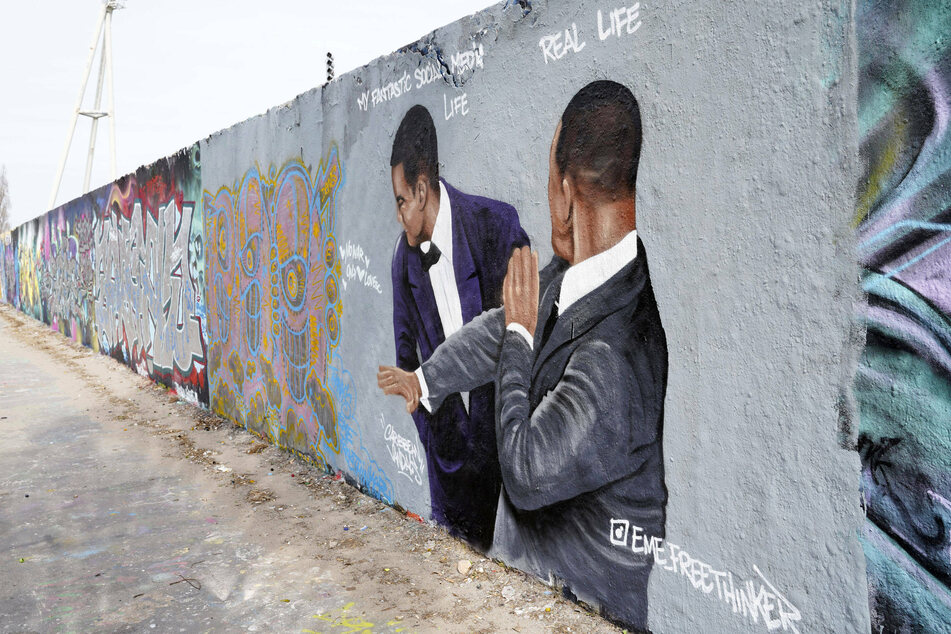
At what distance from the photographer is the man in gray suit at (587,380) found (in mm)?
2801

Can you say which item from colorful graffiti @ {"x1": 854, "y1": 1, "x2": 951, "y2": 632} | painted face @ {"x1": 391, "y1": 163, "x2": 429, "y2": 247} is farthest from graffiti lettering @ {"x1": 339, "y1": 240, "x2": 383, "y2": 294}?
colorful graffiti @ {"x1": 854, "y1": 1, "x2": 951, "y2": 632}

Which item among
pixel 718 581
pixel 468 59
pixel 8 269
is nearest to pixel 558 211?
pixel 468 59

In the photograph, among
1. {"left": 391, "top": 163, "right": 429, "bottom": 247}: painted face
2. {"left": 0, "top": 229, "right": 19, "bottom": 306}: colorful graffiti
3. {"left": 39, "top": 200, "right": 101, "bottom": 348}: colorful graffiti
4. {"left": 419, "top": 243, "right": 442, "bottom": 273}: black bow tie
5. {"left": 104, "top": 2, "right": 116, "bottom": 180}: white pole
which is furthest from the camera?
{"left": 104, "top": 2, "right": 116, "bottom": 180}: white pole

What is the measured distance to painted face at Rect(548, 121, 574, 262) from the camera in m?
3.08

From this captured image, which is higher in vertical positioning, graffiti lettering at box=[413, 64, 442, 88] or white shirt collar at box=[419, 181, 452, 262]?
graffiti lettering at box=[413, 64, 442, 88]

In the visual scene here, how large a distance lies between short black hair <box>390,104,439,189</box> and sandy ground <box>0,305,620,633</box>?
2.06 meters

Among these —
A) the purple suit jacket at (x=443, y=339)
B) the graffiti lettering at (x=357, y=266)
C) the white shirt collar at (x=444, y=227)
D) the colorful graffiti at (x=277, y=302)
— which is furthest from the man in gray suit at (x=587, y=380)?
the colorful graffiti at (x=277, y=302)

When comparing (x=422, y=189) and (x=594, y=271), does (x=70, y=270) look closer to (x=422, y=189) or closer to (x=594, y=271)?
(x=422, y=189)

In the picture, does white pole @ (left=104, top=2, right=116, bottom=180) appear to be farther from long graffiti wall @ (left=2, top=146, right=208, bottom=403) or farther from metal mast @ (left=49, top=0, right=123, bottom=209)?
long graffiti wall @ (left=2, top=146, right=208, bottom=403)

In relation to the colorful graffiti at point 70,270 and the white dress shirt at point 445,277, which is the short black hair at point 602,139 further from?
the colorful graffiti at point 70,270

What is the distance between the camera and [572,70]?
9.92 feet

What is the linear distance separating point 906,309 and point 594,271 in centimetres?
121

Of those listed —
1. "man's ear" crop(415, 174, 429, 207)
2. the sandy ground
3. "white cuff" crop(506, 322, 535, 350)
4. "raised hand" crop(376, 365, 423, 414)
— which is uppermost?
"man's ear" crop(415, 174, 429, 207)

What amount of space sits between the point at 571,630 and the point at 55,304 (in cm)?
1707
